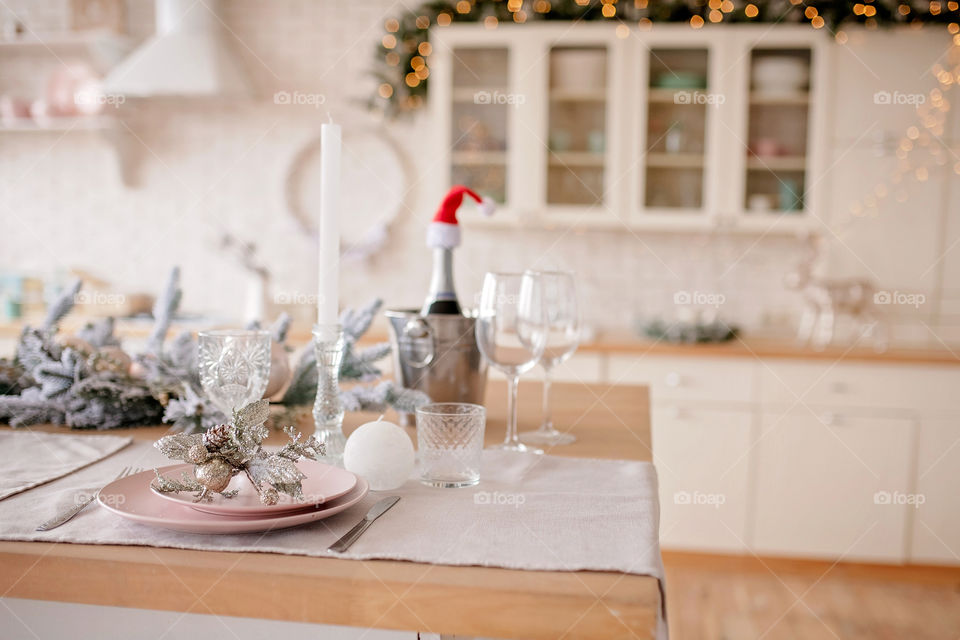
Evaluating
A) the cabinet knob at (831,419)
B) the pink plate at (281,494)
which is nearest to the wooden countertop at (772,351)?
the cabinet knob at (831,419)

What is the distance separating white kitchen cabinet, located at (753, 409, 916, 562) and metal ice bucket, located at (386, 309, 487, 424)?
5.95 feet

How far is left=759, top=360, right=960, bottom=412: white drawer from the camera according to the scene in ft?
8.56

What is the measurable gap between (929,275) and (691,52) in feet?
3.92

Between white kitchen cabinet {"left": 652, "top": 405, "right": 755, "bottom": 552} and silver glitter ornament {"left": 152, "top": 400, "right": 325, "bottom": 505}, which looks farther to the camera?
white kitchen cabinet {"left": 652, "top": 405, "right": 755, "bottom": 552}

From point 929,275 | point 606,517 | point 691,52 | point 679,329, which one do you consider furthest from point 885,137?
point 606,517

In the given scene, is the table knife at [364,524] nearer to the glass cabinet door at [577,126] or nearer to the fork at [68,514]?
the fork at [68,514]

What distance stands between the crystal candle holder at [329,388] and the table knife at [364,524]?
15 cm

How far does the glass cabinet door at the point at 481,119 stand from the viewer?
2.96m

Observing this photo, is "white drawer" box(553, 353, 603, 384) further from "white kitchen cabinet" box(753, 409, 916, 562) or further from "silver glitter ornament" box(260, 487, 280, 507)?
"silver glitter ornament" box(260, 487, 280, 507)

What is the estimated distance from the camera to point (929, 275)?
2.93 meters

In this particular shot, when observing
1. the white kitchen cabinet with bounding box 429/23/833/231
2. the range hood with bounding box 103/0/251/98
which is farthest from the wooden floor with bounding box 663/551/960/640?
the range hood with bounding box 103/0/251/98

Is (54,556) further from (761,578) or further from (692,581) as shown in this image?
A: (761,578)

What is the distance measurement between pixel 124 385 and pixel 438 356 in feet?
1.43

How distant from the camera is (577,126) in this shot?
2.96 m
